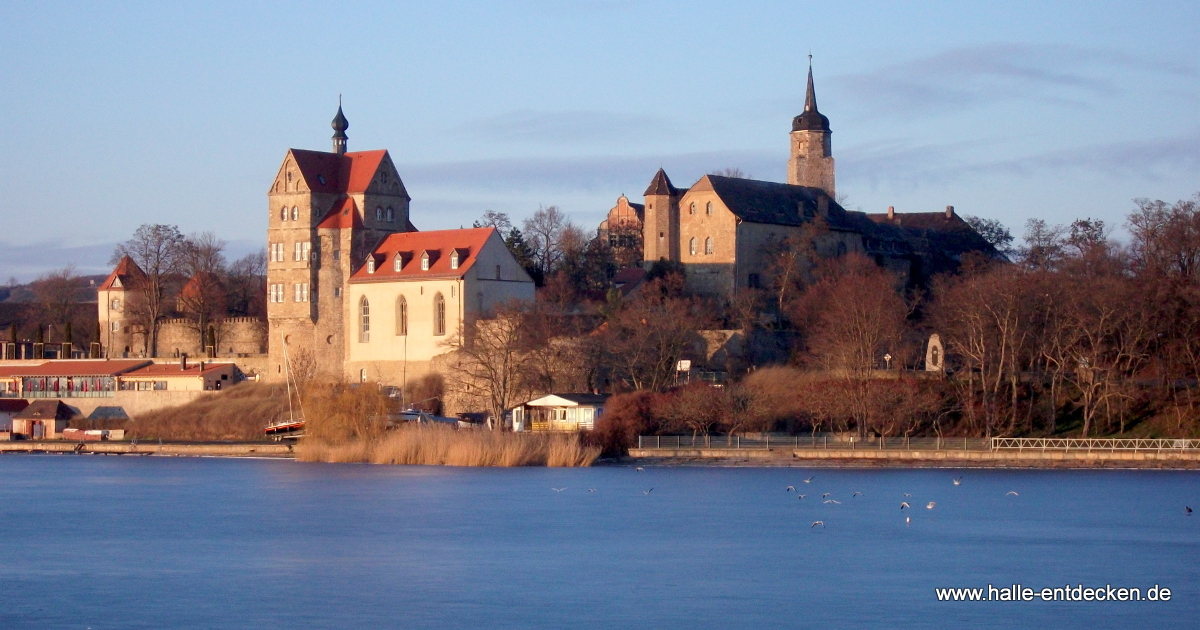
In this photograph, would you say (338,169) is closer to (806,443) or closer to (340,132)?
(340,132)

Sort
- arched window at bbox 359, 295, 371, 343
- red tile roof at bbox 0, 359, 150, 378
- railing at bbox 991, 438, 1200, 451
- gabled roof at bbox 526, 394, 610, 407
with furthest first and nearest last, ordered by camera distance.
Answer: red tile roof at bbox 0, 359, 150, 378 < arched window at bbox 359, 295, 371, 343 < gabled roof at bbox 526, 394, 610, 407 < railing at bbox 991, 438, 1200, 451

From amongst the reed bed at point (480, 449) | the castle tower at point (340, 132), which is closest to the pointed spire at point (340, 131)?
the castle tower at point (340, 132)

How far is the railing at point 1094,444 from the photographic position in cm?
4756

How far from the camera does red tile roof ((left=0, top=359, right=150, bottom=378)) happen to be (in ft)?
236

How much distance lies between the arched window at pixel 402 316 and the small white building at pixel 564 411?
1199cm

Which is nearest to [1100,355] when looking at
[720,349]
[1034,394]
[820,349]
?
[1034,394]

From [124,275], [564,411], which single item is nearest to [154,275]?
[124,275]

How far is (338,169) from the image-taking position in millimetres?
70312

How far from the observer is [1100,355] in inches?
2051

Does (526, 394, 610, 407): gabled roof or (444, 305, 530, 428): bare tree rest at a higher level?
(444, 305, 530, 428): bare tree

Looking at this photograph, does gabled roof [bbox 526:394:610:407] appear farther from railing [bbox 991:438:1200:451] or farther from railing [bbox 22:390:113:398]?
railing [bbox 22:390:113:398]

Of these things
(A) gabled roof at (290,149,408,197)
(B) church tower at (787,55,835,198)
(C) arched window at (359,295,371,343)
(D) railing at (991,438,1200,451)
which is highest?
(B) church tower at (787,55,835,198)

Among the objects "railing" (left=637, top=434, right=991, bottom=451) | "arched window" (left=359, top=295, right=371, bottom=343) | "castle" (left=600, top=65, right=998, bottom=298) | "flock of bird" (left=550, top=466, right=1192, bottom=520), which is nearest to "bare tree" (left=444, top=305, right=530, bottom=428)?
"railing" (left=637, top=434, right=991, bottom=451)

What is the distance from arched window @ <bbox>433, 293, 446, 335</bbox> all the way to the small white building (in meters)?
10.2
